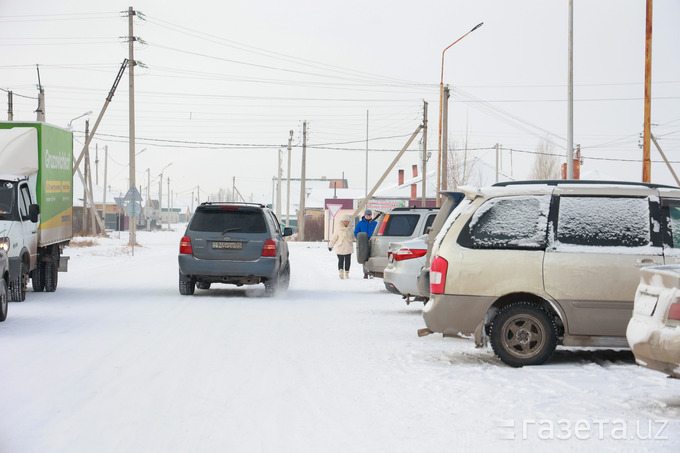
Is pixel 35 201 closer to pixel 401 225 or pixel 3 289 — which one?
Result: pixel 3 289

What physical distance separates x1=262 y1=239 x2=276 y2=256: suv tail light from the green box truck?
4.09m

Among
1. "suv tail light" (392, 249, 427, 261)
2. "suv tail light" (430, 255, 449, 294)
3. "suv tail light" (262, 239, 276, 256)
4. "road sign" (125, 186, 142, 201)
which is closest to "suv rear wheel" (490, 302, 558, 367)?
"suv tail light" (430, 255, 449, 294)

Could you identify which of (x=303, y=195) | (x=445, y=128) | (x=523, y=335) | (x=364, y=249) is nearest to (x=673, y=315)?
(x=523, y=335)

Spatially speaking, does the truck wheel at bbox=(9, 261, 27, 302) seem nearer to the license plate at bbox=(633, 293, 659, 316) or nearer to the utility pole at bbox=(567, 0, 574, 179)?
the license plate at bbox=(633, 293, 659, 316)

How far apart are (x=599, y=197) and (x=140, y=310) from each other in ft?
26.5

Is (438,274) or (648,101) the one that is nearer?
(438,274)

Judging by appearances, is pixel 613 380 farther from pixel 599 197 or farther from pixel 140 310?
pixel 140 310

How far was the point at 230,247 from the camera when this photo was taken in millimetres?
17375

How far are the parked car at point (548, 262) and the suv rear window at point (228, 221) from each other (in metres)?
8.42

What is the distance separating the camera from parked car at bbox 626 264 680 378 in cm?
672

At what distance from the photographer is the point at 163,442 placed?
5.99m

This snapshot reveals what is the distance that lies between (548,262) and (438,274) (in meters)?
1.10

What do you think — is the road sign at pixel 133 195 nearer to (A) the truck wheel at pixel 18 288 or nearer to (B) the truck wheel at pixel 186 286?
(B) the truck wheel at pixel 186 286

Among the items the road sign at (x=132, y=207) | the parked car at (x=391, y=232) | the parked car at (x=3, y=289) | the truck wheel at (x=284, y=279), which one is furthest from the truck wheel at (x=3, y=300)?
the road sign at (x=132, y=207)
